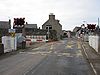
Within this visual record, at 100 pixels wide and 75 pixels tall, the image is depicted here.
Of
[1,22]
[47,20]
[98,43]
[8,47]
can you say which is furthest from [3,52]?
[47,20]

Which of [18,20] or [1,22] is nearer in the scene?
[18,20]

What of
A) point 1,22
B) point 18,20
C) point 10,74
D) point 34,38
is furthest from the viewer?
point 1,22

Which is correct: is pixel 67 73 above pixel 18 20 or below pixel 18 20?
below

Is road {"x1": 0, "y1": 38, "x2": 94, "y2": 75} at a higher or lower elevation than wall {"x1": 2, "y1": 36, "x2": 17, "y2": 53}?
lower

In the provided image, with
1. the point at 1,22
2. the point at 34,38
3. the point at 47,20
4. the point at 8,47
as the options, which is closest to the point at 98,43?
the point at 8,47

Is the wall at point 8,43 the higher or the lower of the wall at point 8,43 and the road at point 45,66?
the higher

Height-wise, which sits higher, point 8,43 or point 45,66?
point 8,43

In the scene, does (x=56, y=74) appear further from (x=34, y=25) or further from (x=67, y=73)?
(x=34, y=25)

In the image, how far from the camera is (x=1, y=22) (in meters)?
114

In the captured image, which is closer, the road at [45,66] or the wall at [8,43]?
the road at [45,66]

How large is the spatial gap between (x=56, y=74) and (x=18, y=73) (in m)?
2.13

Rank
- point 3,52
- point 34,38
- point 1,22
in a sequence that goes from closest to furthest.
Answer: point 3,52, point 34,38, point 1,22

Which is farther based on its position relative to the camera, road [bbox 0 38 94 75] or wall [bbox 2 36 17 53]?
wall [bbox 2 36 17 53]

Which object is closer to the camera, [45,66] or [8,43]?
[45,66]
